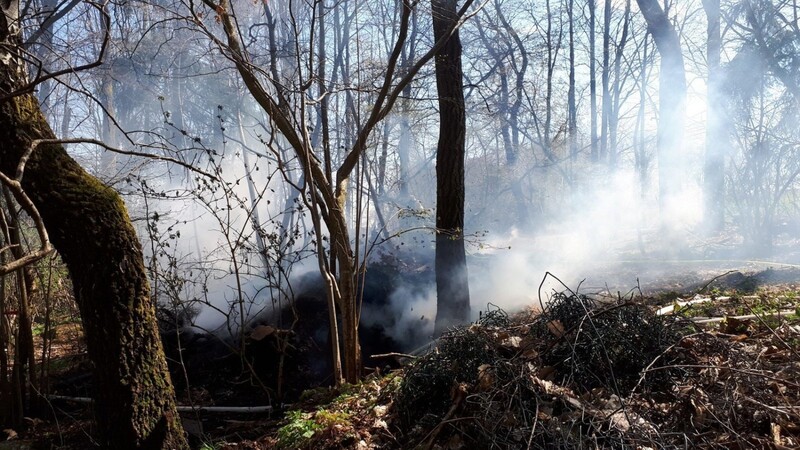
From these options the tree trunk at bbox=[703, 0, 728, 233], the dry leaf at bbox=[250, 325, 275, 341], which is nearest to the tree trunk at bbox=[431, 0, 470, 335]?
the dry leaf at bbox=[250, 325, 275, 341]

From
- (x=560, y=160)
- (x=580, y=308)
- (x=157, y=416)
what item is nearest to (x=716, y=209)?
(x=560, y=160)

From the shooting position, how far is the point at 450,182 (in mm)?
8180

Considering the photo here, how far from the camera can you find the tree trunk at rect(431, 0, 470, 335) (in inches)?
322

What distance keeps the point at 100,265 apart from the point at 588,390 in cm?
344

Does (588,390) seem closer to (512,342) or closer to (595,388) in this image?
(595,388)

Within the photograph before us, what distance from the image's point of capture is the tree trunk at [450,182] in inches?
322

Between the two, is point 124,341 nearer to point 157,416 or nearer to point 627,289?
point 157,416

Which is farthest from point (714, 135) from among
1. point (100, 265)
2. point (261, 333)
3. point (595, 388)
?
point (100, 265)

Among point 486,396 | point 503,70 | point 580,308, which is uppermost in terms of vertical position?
point 503,70

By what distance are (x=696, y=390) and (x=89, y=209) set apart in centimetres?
409

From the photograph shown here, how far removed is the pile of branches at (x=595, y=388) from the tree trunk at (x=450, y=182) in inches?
183

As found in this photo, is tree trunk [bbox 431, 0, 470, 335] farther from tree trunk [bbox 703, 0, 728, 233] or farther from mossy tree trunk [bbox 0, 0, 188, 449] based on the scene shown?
tree trunk [bbox 703, 0, 728, 233]

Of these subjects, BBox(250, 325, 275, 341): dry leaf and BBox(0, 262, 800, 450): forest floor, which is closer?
BBox(0, 262, 800, 450): forest floor

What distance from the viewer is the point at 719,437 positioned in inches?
94.3
